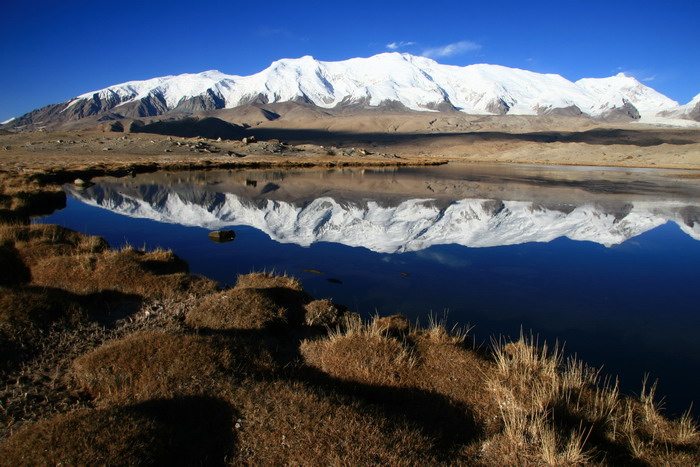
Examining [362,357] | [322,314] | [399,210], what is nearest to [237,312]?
[322,314]

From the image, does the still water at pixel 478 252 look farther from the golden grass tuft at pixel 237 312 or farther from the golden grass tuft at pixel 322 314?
the golden grass tuft at pixel 237 312

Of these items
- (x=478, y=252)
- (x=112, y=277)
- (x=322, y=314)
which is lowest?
(x=478, y=252)

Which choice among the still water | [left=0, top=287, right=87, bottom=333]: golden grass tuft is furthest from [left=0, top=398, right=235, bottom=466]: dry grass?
the still water

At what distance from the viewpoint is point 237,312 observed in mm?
7199

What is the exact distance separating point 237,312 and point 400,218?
14606 mm

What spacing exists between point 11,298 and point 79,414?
12.1 feet

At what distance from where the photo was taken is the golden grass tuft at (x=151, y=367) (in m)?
4.59

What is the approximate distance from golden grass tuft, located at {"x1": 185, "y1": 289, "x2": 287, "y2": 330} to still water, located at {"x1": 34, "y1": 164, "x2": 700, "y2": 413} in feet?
7.99

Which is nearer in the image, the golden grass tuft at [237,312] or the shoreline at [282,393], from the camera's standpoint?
the shoreline at [282,393]

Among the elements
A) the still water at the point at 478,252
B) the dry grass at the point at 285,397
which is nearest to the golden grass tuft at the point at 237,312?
the dry grass at the point at 285,397

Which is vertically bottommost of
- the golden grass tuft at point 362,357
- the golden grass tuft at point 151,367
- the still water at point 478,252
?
the still water at point 478,252

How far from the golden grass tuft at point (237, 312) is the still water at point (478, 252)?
2.44 metres

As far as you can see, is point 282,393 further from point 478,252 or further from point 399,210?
point 399,210

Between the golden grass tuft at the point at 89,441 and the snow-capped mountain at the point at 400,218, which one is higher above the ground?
the golden grass tuft at the point at 89,441
